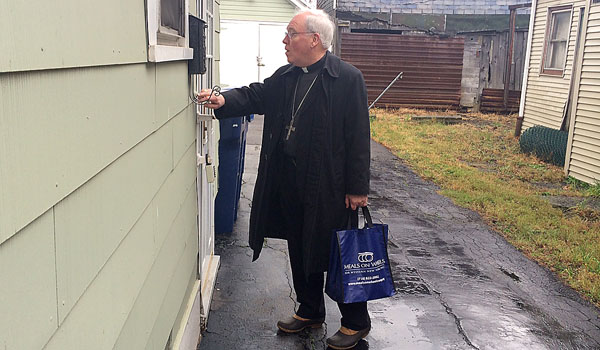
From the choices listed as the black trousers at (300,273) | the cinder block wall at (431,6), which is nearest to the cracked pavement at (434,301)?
the black trousers at (300,273)

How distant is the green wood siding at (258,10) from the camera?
680 inches

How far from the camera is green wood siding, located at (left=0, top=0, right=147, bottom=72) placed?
2.73 ft

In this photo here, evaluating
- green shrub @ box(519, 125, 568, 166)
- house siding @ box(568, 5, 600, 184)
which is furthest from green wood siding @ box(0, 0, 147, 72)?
green shrub @ box(519, 125, 568, 166)

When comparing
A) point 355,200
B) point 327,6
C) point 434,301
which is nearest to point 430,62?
point 327,6

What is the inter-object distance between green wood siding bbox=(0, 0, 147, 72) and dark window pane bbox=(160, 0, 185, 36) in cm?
65

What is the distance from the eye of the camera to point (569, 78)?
10.9 m

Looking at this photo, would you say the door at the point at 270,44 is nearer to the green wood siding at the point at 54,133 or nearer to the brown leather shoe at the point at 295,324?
the brown leather shoe at the point at 295,324

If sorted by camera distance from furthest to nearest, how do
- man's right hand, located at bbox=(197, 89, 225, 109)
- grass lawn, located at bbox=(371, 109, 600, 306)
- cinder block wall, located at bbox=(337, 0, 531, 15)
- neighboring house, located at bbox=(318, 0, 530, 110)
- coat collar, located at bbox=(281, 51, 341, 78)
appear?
cinder block wall, located at bbox=(337, 0, 531, 15) → neighboring house, located at bbox=(318, 0, 530, 110) → grass lawn, located at bbox=(371, 109, 600, 306) → coat collar, located at bbox=(281, 51, 341, 78) → man's right hand, located at bbox=(197, 89, 225, 109)

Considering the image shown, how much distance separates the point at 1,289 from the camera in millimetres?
828

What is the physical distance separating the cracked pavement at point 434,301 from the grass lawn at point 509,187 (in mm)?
268

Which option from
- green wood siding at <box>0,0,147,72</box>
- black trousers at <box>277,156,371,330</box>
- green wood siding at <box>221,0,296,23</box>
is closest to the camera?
green wood siding at <box>0,0,147,72</box>

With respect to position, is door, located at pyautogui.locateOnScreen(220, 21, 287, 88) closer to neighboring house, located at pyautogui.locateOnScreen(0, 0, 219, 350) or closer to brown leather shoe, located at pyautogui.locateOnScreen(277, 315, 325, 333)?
brown leather shoe, located at pyautogui.locateOnScreen(277, 315, 325, 333)

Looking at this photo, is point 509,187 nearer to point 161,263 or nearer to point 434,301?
point 434,301

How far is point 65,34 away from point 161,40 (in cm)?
116
